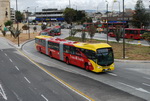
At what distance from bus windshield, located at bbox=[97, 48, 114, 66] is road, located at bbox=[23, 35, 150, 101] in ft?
3.63

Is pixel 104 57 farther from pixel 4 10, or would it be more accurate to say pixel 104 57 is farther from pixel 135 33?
pixel 4 10

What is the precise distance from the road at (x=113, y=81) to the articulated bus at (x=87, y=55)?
67 centimetres

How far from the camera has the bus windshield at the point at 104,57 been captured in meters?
21.3

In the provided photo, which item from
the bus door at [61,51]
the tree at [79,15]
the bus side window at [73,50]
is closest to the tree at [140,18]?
the bus door at [61,51]

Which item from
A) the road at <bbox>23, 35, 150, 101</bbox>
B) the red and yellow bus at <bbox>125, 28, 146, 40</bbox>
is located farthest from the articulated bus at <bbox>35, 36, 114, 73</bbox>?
the red and yellow bus at <bbox>125, 28, 146, 40</bbox>

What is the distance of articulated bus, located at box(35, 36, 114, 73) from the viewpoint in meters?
21.4

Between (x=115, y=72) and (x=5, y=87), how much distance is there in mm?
10334

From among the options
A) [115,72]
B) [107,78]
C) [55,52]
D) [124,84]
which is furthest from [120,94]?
[55,52]

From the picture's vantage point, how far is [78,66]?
25.2 m

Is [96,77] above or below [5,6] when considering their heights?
below

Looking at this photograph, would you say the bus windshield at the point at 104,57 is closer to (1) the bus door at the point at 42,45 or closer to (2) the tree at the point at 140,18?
(1) the bus door at the point at 42,45

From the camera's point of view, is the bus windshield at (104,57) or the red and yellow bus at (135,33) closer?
the bus windshield at (104,57)

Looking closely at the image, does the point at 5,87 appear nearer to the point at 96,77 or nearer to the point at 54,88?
the point at 54,88

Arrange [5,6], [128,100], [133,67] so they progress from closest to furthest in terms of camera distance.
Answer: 1. [128,100]
2. [133,67]
3. [5,6]
